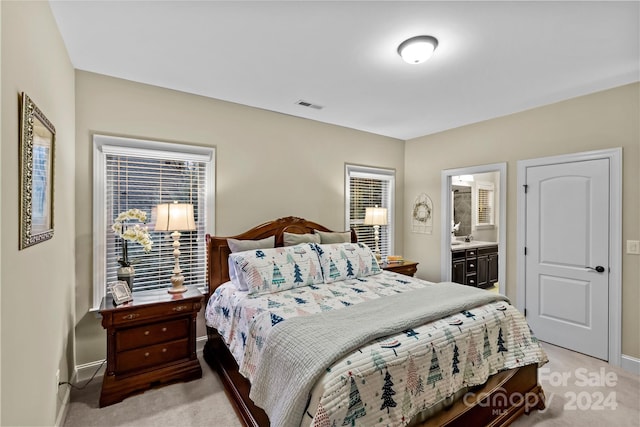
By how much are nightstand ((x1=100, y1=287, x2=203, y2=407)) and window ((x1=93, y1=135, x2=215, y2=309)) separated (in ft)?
0.97

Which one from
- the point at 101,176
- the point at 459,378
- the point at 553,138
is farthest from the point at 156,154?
the point at 553,138

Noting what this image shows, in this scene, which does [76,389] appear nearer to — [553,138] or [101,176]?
[101,176]

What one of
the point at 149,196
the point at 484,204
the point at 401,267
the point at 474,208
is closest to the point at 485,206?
the point at 484,204

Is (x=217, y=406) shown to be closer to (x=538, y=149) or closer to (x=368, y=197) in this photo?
(x=368, y=197)

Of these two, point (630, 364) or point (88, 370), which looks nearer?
point (88, 370)

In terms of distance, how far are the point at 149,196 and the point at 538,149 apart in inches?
162

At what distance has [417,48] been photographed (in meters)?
2.16

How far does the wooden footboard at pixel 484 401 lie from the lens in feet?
5.97

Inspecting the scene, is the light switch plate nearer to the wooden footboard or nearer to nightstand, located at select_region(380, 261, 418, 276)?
the wooden footboard

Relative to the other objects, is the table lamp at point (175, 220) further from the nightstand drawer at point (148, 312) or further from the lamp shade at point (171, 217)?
the nightstand drawer at point (148, 312)

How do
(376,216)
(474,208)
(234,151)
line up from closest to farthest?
(234,151) < (376,216) < (474,208)

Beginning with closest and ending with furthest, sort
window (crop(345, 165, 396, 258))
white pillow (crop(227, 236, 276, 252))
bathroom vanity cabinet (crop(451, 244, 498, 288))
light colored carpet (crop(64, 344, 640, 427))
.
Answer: light colored carpet (crop(64, 344, 640, 427))
white pillow (crop(227, 236, 276, 252))
window (crop(345, 165, 396, 258))
bathroom vanity cabinet (crop(451, 244, 498, 288))

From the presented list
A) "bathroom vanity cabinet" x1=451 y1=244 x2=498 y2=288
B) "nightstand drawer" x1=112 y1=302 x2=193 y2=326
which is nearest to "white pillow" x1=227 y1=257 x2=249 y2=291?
"nightstand drawer" x1=112 y1=302 x2=193 y2=326

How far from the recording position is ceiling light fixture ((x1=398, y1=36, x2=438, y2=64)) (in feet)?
6.98
